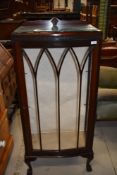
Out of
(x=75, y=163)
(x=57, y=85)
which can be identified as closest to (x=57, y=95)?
(x=57, y=85)

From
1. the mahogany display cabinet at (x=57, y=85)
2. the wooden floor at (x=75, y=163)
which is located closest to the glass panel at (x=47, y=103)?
the mahogany display cabinet at (x=57, y=85)

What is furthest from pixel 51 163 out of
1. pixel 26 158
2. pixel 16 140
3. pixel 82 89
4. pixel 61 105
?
pixel 82 89

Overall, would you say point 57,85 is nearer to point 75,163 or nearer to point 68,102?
point 68,102

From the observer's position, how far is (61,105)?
4.24 feet

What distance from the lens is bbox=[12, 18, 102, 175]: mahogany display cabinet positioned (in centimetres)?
106

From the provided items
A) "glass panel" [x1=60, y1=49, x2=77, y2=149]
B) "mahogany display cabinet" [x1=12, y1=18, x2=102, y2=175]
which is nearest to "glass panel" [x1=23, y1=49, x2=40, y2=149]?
"mahogany display cabinet" [x1=12, y1=18, x2=102, y2=175]

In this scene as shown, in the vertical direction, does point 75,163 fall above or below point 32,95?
below

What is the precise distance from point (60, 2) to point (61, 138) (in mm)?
5721

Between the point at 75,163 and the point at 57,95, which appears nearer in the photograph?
the point at 57,95

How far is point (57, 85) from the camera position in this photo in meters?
1.22

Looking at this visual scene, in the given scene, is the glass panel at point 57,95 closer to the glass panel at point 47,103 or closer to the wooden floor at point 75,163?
the glass panel at point 47,103

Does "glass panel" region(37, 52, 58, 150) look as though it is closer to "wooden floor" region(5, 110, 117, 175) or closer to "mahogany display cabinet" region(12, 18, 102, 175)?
"mahogany display cabinet" region(12, 18, 102, 175)

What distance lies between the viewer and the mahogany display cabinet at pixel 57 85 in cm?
106

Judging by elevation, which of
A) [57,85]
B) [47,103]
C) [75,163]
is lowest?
[75,163]
